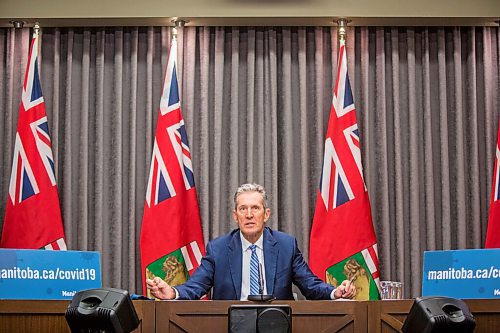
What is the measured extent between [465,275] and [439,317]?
2.51ft

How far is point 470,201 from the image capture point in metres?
5.81

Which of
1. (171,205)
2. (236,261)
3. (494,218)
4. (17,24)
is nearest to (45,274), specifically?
(236,261)

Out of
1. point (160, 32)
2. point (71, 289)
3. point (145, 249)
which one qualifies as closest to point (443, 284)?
point (71, 289)

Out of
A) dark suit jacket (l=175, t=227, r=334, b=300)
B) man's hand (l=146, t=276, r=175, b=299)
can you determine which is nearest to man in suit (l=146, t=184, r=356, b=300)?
dark suit jacket (l=175, t=227, r=334, b=300)

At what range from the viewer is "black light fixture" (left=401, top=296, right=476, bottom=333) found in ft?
9.66

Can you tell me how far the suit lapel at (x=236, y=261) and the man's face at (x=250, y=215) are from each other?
0.07 meters

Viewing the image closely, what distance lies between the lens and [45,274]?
12.2ft

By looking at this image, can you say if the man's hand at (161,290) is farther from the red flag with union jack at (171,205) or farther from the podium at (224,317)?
the red flag with union jack at (171,205)

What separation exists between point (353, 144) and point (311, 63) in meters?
0.71

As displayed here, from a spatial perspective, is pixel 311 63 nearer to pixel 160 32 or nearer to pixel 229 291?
pixel 160 32

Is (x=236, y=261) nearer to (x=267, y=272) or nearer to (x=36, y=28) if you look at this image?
(x=267, y=272)

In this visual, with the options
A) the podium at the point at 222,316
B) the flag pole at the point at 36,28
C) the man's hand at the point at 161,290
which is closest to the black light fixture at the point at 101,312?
the podium at the point at 222,316

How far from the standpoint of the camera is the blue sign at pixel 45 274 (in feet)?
12.2

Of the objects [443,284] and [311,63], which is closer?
[443,284]
